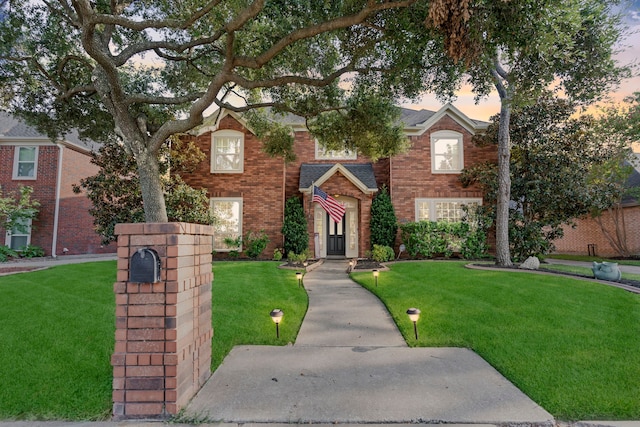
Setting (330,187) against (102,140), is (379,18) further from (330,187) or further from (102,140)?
(102,140)

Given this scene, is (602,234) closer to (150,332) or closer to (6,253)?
(150,332)

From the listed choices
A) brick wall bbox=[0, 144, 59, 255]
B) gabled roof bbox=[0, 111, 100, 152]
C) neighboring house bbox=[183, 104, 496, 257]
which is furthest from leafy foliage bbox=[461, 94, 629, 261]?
brick wall bbox=[0, 144, 59, 255]

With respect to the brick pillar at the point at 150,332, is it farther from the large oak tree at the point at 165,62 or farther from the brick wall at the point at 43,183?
the brick wall at the point at 43,183

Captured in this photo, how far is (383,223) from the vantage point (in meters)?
14.9

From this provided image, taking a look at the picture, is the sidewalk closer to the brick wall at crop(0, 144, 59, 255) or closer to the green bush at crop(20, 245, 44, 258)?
the green bush at crop(20, 245, 44, 258)

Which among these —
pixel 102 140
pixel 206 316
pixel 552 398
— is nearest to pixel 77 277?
pixel 102 140

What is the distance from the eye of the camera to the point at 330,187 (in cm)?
1519

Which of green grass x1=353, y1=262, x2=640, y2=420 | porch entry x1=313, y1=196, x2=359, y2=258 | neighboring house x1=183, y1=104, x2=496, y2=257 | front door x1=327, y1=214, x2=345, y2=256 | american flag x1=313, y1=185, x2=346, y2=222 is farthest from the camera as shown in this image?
front door x1=327, y1=214, x2=345, y2=256

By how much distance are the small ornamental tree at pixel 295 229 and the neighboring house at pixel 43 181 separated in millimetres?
10013

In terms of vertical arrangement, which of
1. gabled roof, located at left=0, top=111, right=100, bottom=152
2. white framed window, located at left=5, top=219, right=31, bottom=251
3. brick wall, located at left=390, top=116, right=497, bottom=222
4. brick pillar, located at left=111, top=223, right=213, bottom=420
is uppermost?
gabled roof, located at left=0, top=111, right=100, bottom=152

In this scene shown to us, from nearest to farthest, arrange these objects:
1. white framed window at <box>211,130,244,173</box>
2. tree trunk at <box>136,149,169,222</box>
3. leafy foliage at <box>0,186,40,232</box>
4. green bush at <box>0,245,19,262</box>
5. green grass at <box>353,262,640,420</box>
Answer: green grass at <box>353,262,640,420</box>
tree trunk at <box>136,149,169,222</box>
green bush at <box>0,245,19,262</box>
leafy foliage at <box>0,186,40,232</box>
white framed window at <box>211,130,244,173</box>

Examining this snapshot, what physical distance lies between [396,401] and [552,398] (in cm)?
153

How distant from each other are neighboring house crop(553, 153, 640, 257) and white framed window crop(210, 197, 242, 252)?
18.8 meters

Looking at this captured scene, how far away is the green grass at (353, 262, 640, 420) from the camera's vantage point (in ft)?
10.8
